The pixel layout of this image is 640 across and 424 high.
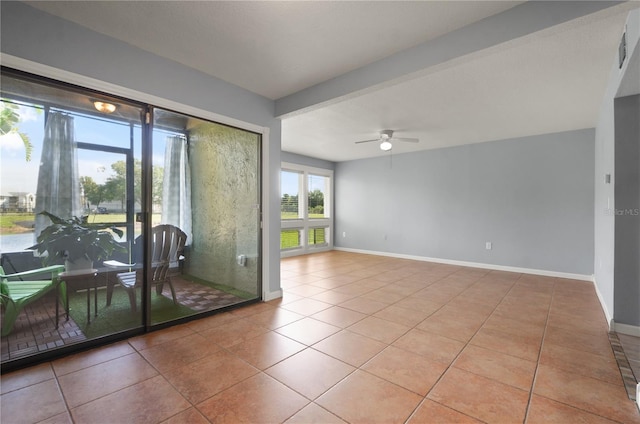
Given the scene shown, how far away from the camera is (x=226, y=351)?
7.74ft

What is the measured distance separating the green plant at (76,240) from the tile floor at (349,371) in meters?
0.80

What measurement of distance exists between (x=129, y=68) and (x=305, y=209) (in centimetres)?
532

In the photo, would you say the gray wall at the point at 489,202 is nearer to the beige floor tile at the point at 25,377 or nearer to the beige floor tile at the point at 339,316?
the beige floor tile at the point at 339,316

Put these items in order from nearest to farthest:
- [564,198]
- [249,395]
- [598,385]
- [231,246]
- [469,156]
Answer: [249,395], [598,385], [231,246], [564,198], [469,156]

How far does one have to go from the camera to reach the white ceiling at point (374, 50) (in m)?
2.05

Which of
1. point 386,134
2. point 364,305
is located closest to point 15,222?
point 364,305

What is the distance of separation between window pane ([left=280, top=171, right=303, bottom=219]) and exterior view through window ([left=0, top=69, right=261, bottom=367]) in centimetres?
359

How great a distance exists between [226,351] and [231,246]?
147cm

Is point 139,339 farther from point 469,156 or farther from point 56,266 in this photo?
point 469,156

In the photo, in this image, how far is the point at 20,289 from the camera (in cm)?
218

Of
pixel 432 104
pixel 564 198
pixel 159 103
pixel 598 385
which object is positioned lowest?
pixel 598 385

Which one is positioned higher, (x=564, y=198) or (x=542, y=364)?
(x=564, y=198)

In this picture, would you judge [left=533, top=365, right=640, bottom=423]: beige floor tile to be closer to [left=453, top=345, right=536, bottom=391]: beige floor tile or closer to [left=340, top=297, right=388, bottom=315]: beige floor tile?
[left=453, top=345, right=536, bottom=391]: beige floor tile

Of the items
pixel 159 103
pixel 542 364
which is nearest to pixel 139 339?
pixel 159 103
